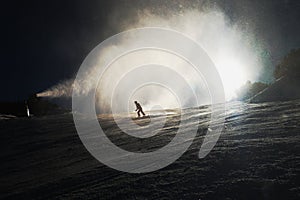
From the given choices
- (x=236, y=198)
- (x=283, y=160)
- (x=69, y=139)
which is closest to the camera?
(x=236, y=198)

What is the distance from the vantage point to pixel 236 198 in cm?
438

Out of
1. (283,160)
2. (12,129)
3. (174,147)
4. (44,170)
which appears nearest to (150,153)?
(174,147)

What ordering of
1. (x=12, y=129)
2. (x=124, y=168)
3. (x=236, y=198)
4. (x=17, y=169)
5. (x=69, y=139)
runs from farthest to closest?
(x=12, y=129), (x=69, y=139), (x=17, y=169), (x=124, y=168), (x=236, y=198)

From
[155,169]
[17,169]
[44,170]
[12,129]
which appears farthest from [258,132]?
[12,129]

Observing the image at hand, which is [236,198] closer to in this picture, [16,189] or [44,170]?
[16,189]

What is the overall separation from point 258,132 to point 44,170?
6674mm

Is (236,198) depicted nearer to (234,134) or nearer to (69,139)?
(234,134)

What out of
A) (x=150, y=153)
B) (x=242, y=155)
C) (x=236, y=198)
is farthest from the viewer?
(x=150, y=153)

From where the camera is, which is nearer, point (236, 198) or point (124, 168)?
point (236, 198)

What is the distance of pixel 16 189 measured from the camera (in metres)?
6.96

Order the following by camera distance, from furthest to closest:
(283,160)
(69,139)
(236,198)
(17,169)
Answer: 1. (69,139)
2. (17,169)
3. (283,160)
4. (236,198)

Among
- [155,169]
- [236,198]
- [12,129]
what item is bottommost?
[236,198]

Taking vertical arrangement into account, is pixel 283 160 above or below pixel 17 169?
below

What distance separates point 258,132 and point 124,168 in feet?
14.8
